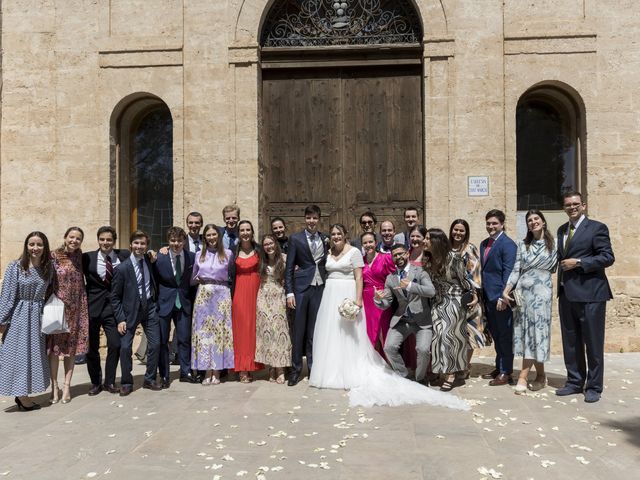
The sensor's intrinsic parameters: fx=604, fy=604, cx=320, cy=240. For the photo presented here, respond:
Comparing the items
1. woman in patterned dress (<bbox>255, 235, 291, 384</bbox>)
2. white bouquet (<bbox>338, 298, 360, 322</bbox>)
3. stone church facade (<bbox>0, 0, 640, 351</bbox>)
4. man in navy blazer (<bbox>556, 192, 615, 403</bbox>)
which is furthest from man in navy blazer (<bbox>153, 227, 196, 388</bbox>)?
man in navy blazer (<bbox>556, 192, 615, 403</bbox>)

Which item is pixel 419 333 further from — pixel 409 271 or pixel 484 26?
pixel 484 26

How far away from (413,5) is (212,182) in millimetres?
4337

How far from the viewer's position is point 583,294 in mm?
6223

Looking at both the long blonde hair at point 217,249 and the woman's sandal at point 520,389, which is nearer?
the woman's sandal at point 520,389

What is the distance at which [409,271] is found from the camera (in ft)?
21.9

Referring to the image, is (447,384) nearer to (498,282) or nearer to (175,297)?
(498,282)

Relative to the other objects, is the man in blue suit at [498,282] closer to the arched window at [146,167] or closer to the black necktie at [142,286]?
the black necktie at [142,286]

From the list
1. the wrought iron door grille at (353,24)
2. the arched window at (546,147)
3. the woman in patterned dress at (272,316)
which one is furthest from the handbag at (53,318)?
the arched window at (546,147)

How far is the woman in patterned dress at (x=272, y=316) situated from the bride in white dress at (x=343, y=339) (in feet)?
1.37

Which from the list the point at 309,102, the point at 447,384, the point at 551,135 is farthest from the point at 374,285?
the point at 551,135

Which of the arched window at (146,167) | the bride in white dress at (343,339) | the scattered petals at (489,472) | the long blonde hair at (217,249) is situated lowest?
the scattered petals at (489,472)

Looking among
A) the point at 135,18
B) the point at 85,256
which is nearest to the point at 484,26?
the point at 135,18

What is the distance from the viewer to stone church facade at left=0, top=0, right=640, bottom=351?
943 cm

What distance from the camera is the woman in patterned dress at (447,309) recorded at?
260 inches
